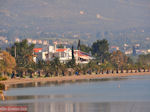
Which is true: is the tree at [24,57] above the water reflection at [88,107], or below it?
above

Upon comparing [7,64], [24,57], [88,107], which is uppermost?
[24,57]

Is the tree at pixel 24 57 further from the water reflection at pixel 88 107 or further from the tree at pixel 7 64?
the water reflection at pixel 88 107

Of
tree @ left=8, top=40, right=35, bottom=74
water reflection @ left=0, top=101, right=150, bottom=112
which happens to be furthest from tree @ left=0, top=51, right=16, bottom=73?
water reflection @ left=0, top=101, right=150, bottom=112

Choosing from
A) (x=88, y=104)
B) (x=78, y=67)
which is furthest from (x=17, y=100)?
(x=78, y=67)

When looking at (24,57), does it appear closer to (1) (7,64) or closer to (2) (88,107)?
(1) (7,64)

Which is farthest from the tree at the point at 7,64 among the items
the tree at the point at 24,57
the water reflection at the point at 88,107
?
the water reflection at the point at 88,107

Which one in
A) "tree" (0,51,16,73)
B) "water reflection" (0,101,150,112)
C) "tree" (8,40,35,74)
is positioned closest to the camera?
"water reflection" (0,101,150,112)

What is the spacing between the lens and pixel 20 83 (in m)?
121

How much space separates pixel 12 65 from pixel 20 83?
16466mm

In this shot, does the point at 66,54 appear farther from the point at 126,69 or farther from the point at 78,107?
the point at 78,107

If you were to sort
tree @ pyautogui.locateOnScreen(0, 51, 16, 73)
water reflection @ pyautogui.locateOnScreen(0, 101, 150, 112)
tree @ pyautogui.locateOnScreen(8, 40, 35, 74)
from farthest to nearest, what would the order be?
tree @ pyautogui.locateOnScreen(8, 40, 35, 74)
tree @ pyautogui.locateOnScreen(0, 51, 16, 73)
water reflection @ pyautogui.locateOnScreen(0, 101, 150, 112)

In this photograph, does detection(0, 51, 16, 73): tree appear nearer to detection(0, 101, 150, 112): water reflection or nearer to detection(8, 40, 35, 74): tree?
detection(8, 40, 35, 74): tree

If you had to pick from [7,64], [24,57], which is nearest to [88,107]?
[7,64]

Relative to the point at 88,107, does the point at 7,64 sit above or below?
above
